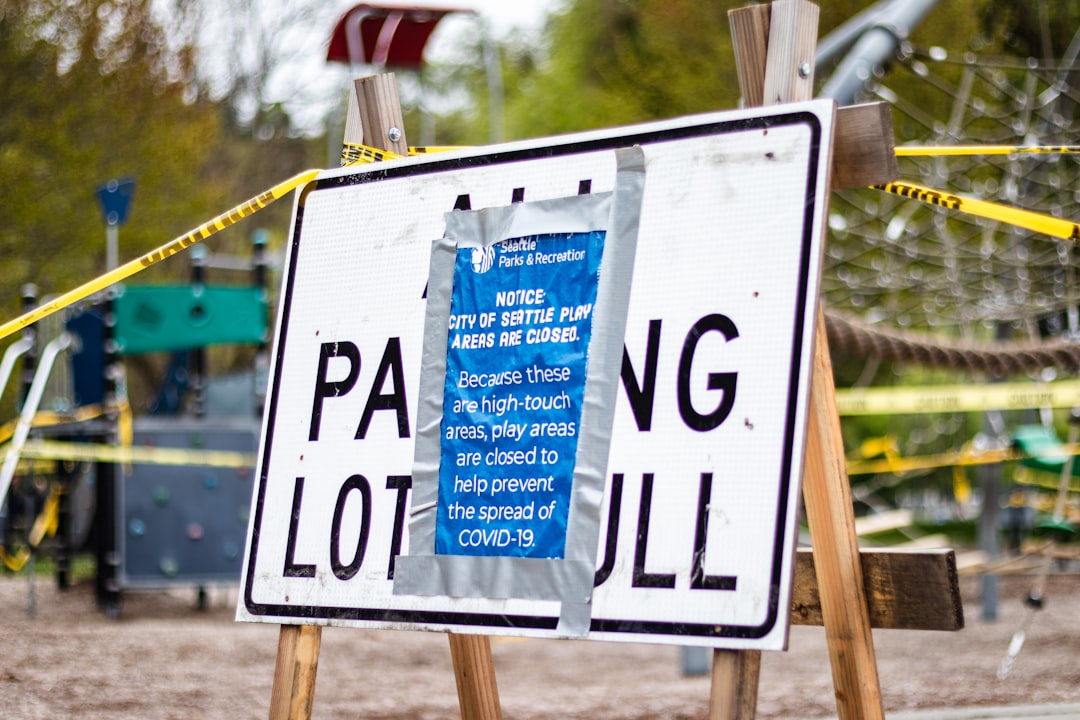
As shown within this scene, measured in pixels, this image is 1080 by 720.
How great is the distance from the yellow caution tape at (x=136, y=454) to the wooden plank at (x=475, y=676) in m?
6.58

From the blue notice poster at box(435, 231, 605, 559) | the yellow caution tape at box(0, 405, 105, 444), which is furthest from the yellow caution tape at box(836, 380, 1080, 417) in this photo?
the blue notice poster at box(435, 231, 605, 559)

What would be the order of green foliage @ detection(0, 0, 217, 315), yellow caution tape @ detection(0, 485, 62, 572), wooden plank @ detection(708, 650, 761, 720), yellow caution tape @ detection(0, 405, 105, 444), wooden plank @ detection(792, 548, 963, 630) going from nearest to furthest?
wooden plank @ detection(708, 650, 761, 720) → wooden plank @ detection(792, 548, 963, 630) → yellow caution tape @ detection(0, 405, 105, 444) → yellow caution tape @ detection(0, 485, 62, 572) → green foliage @ detection(0, 0, 217, 315)

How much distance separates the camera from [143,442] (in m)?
10.2

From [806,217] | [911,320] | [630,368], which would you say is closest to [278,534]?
[630,368]

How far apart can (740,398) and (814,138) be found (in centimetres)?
56

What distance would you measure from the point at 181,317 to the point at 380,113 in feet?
25.8

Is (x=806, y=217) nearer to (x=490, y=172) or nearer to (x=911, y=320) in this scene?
(x=490, y=172)

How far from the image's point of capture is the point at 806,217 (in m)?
2.79

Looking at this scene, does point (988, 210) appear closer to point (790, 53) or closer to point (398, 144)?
point (790, 53)

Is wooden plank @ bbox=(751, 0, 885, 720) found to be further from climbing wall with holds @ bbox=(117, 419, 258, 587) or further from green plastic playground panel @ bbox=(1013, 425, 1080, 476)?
climbing wall with holds @ bbox=(117, 419, 258, 587)

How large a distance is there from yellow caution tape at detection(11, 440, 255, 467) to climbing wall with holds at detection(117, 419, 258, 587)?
0.15ft

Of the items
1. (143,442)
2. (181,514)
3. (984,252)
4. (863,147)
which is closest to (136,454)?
(143,442)

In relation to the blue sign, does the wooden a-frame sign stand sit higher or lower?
lower

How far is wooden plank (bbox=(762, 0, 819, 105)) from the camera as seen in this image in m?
2.96
